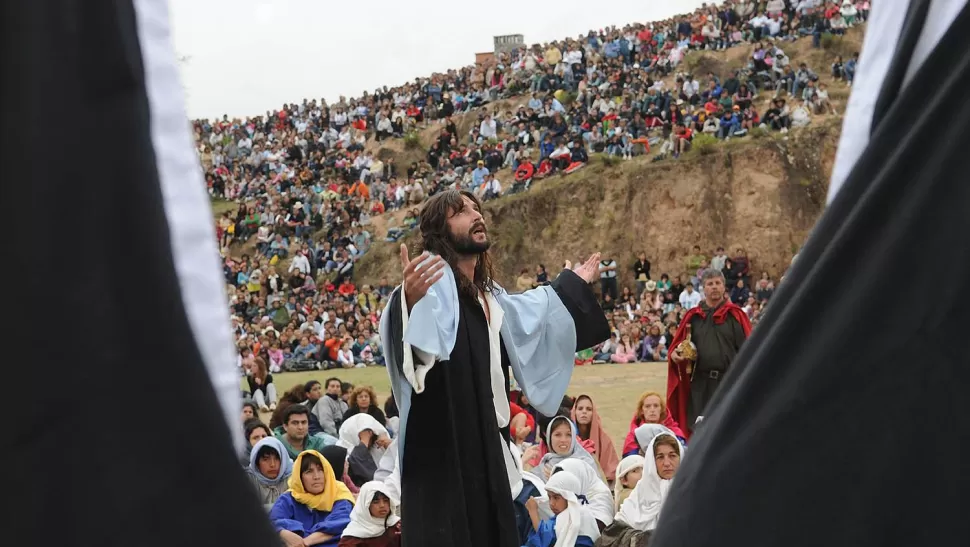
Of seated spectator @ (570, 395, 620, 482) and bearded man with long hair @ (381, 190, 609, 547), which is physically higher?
bearded man with long hair @ (381, 190, 609, 547)

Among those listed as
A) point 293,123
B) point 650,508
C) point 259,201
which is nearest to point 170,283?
point 650,508

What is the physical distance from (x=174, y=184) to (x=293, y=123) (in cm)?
3948

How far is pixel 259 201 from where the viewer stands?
113ft

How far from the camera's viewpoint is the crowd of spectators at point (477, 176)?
9.06 metres

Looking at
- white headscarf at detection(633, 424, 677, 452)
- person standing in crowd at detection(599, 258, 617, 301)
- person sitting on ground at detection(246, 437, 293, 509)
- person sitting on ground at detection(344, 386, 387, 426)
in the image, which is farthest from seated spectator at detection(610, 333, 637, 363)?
person sitting on ground at detection(246, 437, 293, 509)

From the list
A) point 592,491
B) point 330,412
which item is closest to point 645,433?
point 592,491

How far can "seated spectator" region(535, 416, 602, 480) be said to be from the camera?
8.13 m

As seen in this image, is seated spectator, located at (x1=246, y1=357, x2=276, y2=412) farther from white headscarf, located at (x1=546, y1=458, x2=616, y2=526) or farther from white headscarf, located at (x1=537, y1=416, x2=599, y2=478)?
white headscarf, located at (x1=546, y1=458, x2=616, y2=526)

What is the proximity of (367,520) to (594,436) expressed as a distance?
319 cm

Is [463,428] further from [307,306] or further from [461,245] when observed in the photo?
[307,306]

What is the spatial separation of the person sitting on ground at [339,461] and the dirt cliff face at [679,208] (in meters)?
18.3

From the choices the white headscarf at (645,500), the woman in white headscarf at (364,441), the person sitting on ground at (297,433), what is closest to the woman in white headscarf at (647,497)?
the white headscarf at (645,500)

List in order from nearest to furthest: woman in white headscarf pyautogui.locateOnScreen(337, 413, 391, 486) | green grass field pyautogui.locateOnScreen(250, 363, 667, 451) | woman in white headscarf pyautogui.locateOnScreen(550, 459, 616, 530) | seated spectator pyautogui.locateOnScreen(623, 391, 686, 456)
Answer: woman in white headscarf pyautogui.locateOnScreen(550, 459, 616, 530) → seated spectator pyautogui.locateOnScreen(623, 391, 686, 456) → woman in white headscarf pyautogui.locateOnScreen(337, 413, 391, 486) → green grass field pyautogui.locateOnScreen(250, 363, 667, 451)

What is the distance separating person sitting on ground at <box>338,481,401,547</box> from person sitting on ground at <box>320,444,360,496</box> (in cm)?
160
